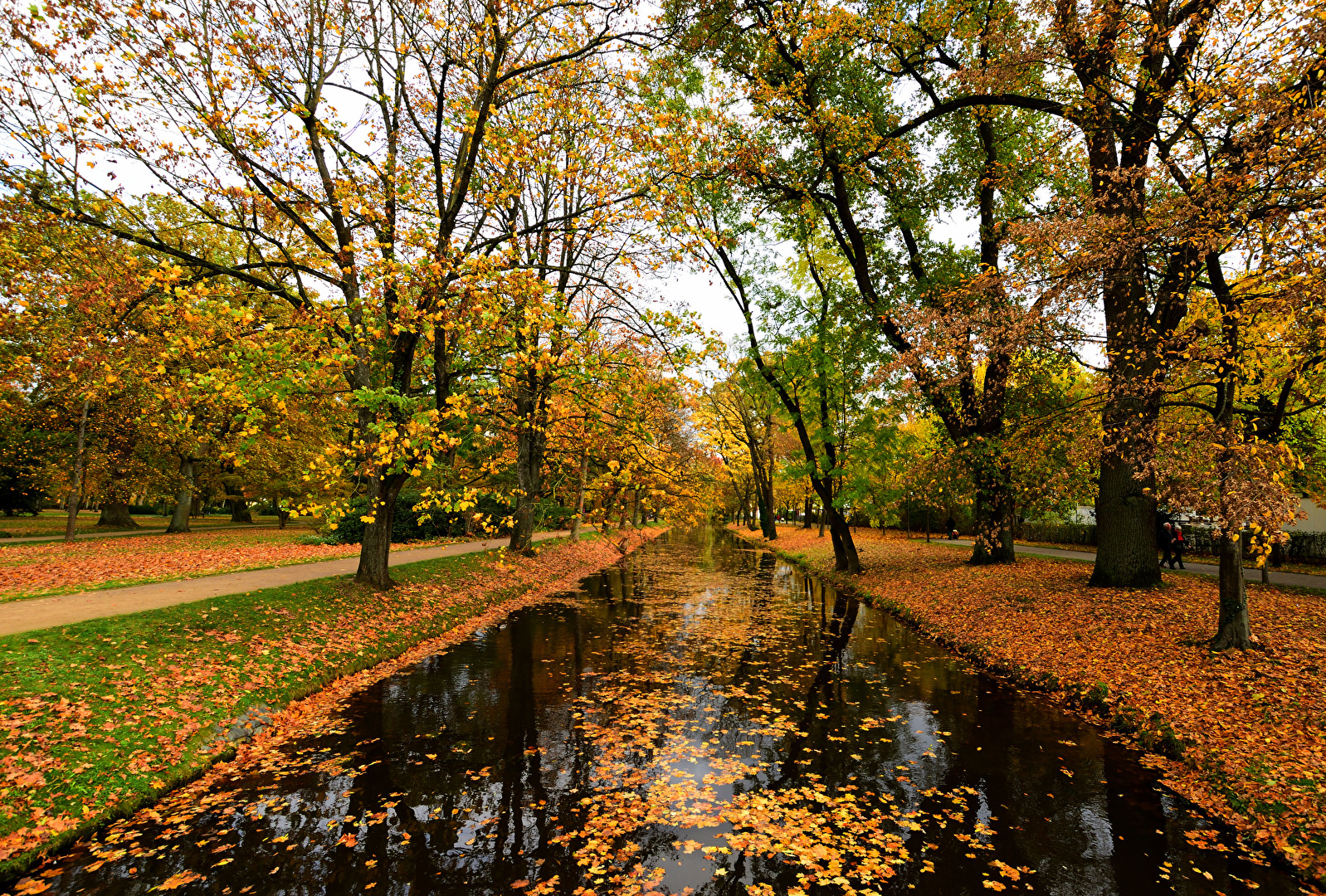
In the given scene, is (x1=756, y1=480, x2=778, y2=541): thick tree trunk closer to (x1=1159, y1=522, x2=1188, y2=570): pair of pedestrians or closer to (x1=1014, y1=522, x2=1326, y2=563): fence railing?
(x1=1014, y1=522, x2=1326, y2=563): fence railing

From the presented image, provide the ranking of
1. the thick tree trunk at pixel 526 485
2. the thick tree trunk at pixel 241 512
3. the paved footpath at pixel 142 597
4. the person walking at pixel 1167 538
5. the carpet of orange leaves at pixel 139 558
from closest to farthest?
1. the paved footpath at pixel 142 597
2. the carpet of orange leaves at pixel 139 558
3. the person walking at pixel 1167 538
4. the thick tree trunk at pixel 526 485
5. the thick tree trunk at pixel 241 512

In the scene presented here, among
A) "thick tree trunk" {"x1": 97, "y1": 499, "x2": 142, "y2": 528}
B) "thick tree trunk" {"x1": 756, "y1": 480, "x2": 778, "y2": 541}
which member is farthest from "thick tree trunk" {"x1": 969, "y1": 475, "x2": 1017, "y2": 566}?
"thick tree trunk" {"x1": 97, "y1": 499, "x2": 142, "y2": 528}

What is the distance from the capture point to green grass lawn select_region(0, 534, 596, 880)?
16.5 feet

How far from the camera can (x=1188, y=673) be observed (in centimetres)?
808

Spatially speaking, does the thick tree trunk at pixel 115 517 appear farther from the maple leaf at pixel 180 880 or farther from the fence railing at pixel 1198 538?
the fence railing at pixel 1198 538

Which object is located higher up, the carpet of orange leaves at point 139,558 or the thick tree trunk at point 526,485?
the thick tree trunk at point 526,485

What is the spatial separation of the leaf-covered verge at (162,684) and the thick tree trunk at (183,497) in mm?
20666

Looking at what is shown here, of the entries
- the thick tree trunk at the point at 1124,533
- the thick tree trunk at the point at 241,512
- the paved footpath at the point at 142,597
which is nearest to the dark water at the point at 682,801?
the paved footpath at the point at 142,597

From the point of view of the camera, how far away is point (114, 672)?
7.14 m

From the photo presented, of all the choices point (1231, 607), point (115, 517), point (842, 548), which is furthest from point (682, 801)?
point (115, 517)

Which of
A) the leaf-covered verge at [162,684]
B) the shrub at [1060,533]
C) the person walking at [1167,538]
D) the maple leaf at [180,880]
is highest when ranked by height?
the person walking at [1167,538]

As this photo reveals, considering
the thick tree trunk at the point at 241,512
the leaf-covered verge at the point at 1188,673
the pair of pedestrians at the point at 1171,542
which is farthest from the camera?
the thick tree trunk at the point at 241,512

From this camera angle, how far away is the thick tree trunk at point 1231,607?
835 centimetres

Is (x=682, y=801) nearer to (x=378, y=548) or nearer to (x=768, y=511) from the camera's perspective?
(x=378, y=548)
